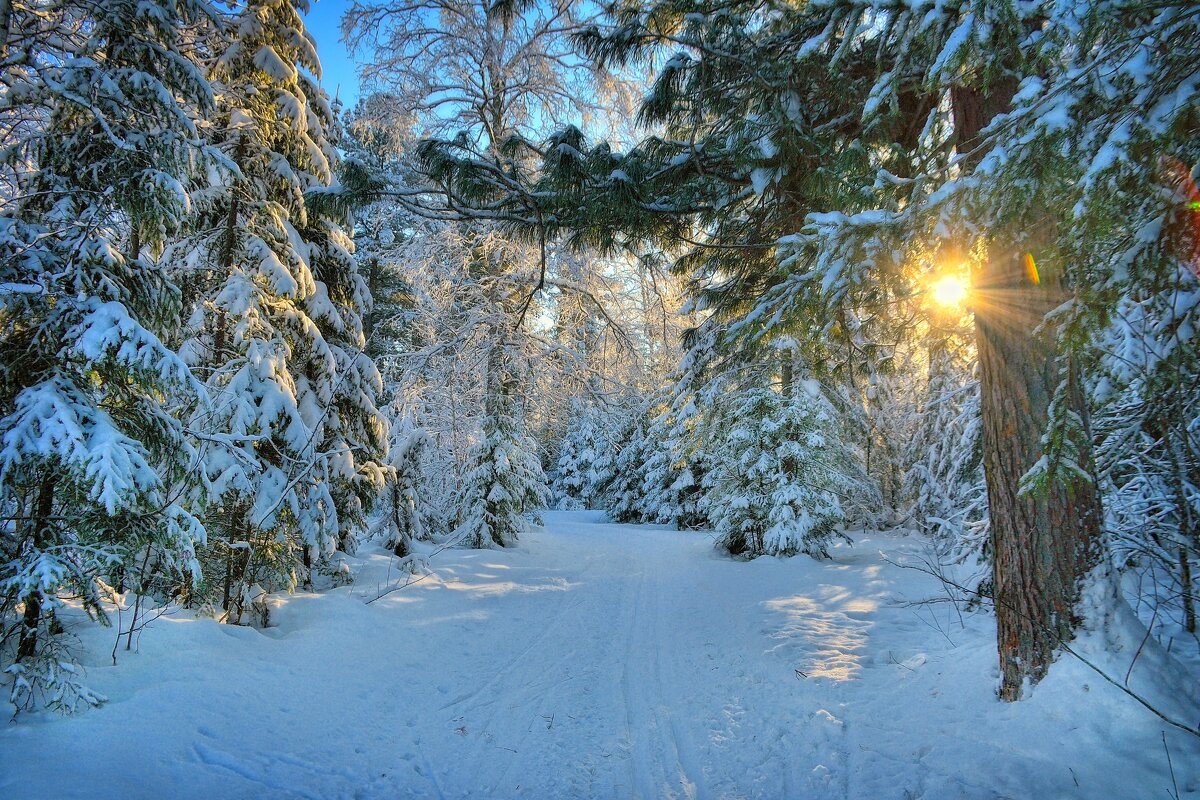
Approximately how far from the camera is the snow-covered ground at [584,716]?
296 cm

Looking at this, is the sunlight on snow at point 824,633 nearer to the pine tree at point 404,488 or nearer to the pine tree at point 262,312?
the pine tree at point 262,312

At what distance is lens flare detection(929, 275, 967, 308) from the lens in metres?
3.66

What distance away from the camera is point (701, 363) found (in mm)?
9062

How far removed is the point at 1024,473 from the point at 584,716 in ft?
12.2

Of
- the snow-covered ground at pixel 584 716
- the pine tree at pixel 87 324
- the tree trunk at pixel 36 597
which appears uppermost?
the pine tree at pixel 87 324

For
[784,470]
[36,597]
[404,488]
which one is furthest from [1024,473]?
[404,488]

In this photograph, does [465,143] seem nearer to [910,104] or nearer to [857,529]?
[910,104]

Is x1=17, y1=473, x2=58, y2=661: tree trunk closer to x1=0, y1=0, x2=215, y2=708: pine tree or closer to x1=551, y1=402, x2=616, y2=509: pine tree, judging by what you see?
x1=0, y1=0, x2=215, y2=708: pine tree

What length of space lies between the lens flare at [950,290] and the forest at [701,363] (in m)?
0.10

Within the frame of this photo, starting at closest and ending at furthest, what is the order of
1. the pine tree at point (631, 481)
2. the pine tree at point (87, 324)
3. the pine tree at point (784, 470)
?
the pine tree at point (87, 324), the pine tree at point (784, 470), the pine tree at point (631, 481)

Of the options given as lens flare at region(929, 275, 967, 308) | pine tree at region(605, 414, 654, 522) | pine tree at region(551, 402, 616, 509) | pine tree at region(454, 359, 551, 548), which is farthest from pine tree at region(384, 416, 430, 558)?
pine tree at region(551, 402, 616, 509)

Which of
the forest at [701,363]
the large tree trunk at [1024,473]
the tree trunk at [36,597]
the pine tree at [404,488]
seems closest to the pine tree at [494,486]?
the pine tree at [404,488]

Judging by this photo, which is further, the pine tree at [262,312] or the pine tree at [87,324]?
the pine tree at [262,312]

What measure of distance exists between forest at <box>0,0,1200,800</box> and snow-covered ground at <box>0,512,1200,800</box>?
0.12ft
